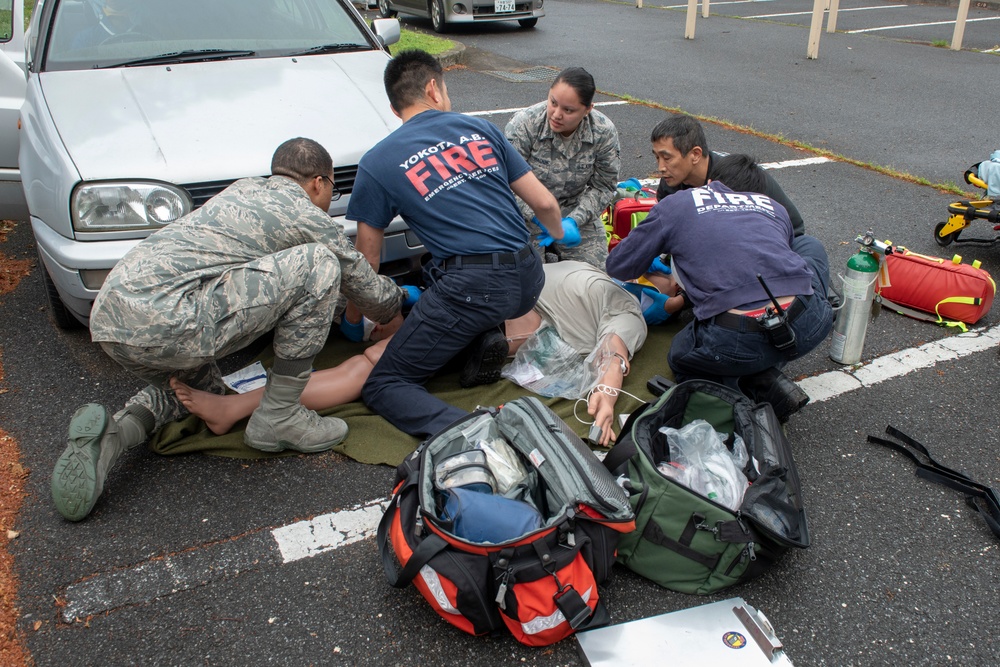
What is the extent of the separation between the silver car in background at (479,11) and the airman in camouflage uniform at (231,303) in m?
10.4

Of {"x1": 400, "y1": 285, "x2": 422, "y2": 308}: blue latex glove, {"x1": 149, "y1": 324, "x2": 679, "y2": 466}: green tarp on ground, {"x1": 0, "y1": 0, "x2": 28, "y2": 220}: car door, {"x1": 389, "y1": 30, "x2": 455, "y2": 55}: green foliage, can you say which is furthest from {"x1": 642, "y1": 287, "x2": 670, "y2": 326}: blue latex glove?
{"x1": 389, "y1": 30, "x2": 455, "y2": 55}: green foliage

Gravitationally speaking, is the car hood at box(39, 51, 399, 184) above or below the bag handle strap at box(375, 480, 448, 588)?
above

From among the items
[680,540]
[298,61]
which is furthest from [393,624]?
[298,61]

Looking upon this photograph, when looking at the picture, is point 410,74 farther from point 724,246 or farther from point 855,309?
point 855,309

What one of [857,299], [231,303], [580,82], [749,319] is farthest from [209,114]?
[857,299]

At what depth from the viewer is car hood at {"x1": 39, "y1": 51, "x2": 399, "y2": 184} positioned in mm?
3391

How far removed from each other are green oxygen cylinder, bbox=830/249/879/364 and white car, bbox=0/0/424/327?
2080 mm

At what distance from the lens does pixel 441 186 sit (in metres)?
3.19

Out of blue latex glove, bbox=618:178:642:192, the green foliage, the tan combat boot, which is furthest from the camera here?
the green foliage

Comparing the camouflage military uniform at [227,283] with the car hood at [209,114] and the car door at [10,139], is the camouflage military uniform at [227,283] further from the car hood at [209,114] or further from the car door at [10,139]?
the car door at [10,139]

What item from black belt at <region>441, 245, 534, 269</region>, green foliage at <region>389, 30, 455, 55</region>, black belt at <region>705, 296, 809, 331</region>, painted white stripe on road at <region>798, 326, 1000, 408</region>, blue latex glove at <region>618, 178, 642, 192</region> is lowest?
painted white stripe on road at <region>798, 326, 1000, 408</region>

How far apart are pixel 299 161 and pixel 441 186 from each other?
568 mm

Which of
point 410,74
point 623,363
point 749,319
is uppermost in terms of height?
point 410,74

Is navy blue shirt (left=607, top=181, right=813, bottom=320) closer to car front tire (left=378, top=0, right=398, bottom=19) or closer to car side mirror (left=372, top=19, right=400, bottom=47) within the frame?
car side mirror (left=372, top=19, right=400, bottom=47)
